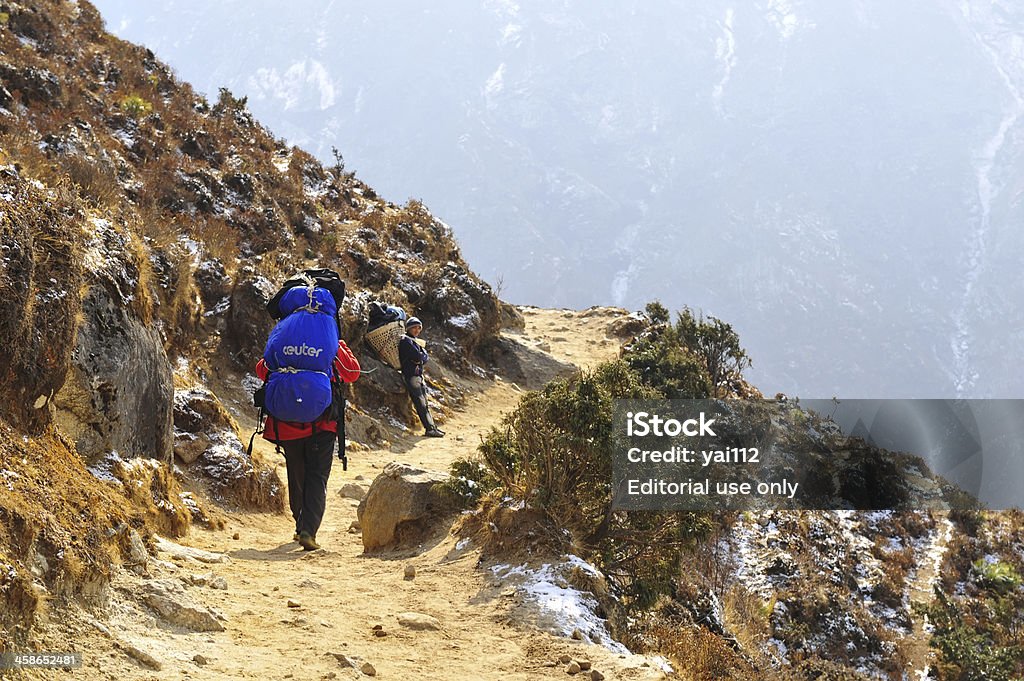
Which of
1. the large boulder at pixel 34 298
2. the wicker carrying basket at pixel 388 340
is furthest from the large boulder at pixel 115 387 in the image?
the wicker carrying basket at pixel 388 340

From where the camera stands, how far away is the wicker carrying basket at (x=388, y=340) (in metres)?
14.8

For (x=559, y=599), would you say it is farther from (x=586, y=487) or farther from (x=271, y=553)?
(x=271, y=553)

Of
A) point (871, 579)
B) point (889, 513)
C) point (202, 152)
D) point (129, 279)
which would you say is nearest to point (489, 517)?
point (129, 279)

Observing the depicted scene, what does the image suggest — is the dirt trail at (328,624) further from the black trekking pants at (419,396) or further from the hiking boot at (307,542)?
the black trekking pants at (419,396)

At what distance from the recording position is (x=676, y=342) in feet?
71.1

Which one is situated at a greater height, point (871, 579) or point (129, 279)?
point (129, 279)

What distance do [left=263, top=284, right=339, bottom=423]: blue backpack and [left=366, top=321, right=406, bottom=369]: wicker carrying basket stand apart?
852 cm

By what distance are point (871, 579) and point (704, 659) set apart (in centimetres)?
1270

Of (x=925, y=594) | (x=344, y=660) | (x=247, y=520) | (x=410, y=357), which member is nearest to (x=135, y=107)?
(x=410, y=357)

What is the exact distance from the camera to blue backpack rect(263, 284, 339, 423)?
6.06 meters

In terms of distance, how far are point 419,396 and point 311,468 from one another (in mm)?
7422

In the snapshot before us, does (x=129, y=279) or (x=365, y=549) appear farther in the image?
(x=365, y=549)

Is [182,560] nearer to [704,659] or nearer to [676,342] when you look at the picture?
[704,659]

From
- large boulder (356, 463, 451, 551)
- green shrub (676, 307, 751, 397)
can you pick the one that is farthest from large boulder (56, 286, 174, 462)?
green shrub (676, 307, 751, 397)
